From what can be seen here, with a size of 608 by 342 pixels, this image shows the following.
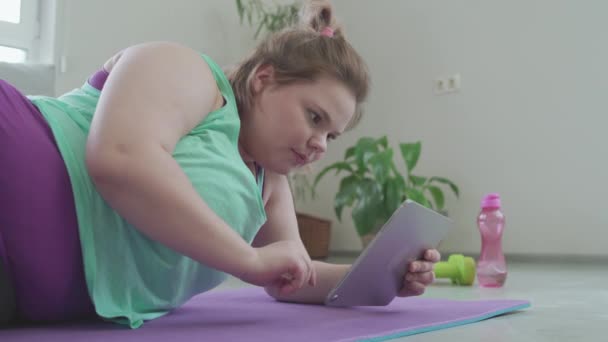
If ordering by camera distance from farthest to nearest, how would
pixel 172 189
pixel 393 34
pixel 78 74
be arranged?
pixel 393 34, pixel 78 74, pixel 172 189

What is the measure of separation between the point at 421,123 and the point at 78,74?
71.9 inches

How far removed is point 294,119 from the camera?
3.29 ft

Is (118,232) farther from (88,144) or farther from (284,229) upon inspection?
(284,229)

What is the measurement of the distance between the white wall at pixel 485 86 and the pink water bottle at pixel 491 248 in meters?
A: 1.17

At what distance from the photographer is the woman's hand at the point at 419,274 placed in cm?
106

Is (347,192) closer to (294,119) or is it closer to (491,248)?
(491,248)

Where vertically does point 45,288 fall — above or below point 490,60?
below

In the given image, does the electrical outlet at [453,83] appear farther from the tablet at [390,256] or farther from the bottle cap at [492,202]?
the tablet at [390,256]

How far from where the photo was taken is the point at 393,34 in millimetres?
3920

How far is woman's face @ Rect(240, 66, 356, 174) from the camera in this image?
1.00 metres

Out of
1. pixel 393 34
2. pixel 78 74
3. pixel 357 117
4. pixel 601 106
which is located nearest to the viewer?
pixel 357 117

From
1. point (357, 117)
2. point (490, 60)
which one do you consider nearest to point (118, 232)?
point (357, 117)

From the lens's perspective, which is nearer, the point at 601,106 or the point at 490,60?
the point at 601,106

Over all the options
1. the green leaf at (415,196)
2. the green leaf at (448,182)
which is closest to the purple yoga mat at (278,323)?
the green leaf at (415,196)
